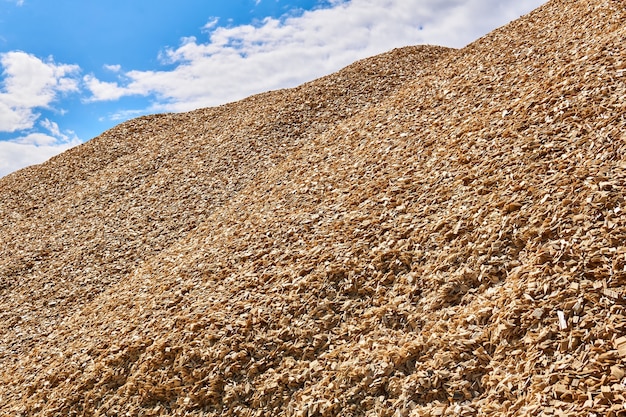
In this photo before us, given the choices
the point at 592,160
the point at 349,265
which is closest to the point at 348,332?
the point at 349,265

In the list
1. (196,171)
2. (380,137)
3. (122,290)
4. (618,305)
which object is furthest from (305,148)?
(618,305)

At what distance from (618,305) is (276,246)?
444 centimetres

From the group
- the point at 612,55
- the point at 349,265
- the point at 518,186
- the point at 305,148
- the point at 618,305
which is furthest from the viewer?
the point at 305,148

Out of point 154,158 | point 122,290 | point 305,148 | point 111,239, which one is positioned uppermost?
point 154,158

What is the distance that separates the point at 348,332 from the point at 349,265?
99cm

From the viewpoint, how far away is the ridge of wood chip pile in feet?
13.5

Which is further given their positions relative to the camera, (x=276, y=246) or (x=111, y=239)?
(x=111, y=239)

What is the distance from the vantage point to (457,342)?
435 cm

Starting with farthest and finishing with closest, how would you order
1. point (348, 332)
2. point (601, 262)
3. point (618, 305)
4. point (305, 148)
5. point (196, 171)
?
point (196, 171) → point (305, 148) → point (348, 332) → point (601, 262) → point (618, 305)

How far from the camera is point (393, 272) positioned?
557cm

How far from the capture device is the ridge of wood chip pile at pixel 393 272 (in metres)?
4.11

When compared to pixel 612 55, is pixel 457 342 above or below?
below

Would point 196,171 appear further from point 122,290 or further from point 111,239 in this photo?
point 122,290

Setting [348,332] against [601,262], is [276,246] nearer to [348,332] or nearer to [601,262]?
[348,332]
